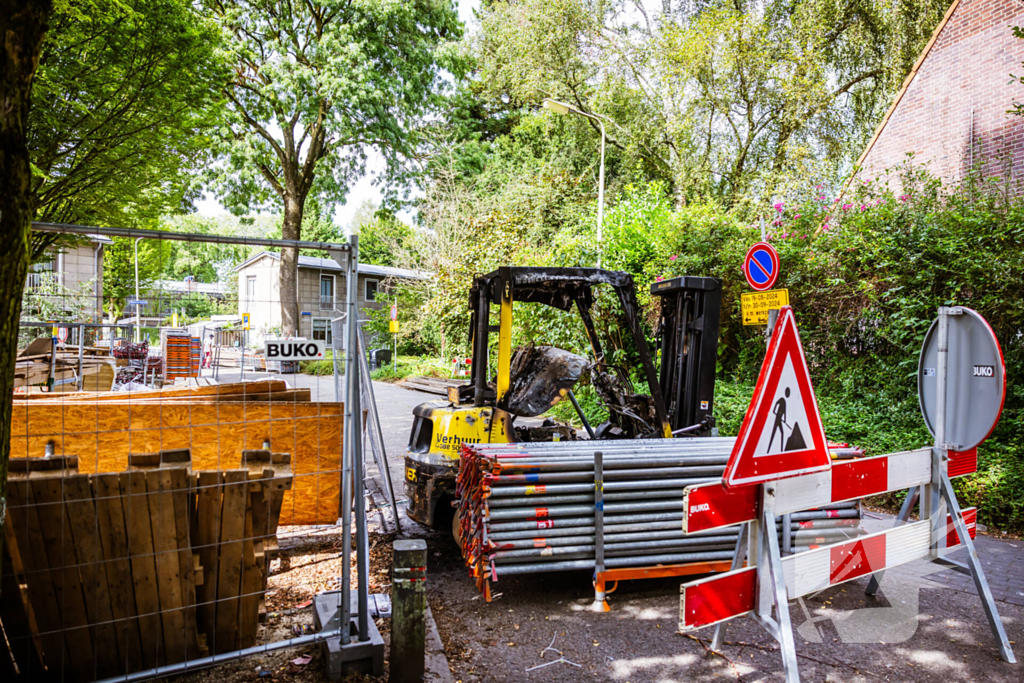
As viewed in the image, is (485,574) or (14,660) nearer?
(14,660)

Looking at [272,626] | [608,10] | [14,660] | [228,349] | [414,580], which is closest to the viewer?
A: [14,660]

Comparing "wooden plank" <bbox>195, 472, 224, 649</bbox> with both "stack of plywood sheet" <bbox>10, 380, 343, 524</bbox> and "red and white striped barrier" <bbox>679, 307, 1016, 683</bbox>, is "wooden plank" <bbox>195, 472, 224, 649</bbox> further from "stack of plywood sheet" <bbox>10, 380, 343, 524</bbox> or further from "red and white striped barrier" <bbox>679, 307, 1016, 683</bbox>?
"red and white striped barrier" <bbox>679, 307, 1016, 683</bbox>

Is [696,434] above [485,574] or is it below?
above

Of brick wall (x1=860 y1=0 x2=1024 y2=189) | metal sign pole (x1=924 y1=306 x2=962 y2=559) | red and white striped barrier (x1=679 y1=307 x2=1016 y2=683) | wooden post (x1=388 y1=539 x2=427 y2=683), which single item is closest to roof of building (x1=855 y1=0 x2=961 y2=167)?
brick wall (x1=860 y1=0 x2=1024 y2=189)

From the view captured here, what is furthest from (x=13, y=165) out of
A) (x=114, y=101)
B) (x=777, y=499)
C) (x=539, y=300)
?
(x=114, y=101)

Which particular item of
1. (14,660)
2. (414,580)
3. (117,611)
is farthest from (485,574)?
(14,660)

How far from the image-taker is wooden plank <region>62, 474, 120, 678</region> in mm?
3209

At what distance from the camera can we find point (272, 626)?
13.8 feet

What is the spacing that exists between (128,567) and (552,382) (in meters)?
3.54

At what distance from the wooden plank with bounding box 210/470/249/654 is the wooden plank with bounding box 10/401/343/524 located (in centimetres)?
129

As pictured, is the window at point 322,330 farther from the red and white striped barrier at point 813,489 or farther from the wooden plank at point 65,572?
the red and white striped barrier at point 813,489

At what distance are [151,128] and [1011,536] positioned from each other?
15.2 meters

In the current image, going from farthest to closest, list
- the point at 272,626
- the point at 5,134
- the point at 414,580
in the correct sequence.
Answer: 1. the point at 272,626
2. the point at 414,580
3. the point at 5,134

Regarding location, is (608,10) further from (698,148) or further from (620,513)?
(620,513)
